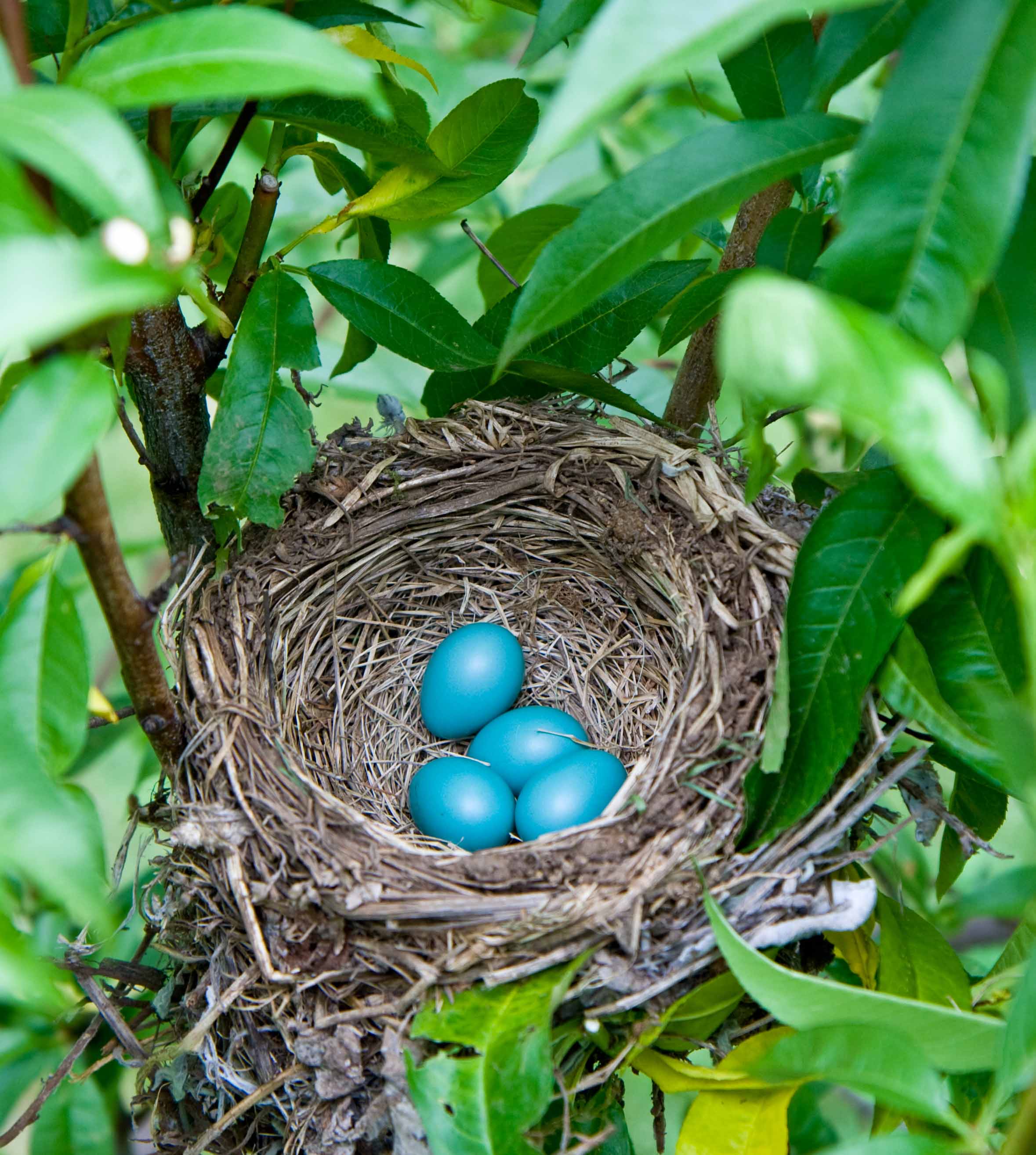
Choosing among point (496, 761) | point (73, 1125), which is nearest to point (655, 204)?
point (496, 761)

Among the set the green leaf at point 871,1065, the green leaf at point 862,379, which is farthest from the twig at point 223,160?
the green leaf at point 871,1065

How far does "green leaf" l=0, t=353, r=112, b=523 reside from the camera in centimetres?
49

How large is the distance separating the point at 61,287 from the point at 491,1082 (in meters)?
0.59

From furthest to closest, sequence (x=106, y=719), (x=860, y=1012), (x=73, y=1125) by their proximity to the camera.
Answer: (x=73, y=1125) < (x=106, y=719) < (x=860, y=1012)

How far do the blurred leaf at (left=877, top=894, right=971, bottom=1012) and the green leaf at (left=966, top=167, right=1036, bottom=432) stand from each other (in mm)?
457

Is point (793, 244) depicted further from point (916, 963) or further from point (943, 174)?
point (916, 963)

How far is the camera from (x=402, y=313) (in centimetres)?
94

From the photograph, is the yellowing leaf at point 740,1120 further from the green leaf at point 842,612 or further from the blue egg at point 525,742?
the blue egg at point 525,742

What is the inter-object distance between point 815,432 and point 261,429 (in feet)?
Result: 3.67

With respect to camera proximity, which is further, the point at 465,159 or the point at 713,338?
the point at 713,338

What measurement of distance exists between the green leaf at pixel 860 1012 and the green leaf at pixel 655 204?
0.44m

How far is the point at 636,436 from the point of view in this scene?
1.16 meters

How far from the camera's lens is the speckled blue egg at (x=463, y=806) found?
122cm

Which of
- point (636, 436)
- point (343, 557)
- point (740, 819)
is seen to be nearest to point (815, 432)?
point (636, 436)
